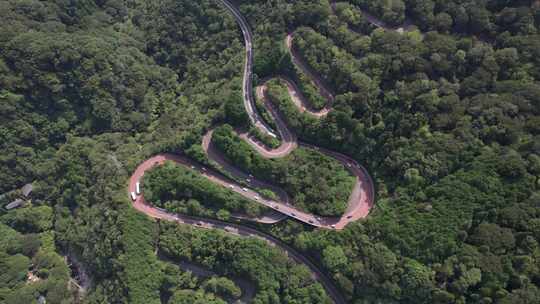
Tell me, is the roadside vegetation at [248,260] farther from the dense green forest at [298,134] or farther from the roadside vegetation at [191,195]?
the roadside vegetation at [191,195]

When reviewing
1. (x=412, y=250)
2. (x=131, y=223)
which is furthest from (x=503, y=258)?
(x=131, y=223)

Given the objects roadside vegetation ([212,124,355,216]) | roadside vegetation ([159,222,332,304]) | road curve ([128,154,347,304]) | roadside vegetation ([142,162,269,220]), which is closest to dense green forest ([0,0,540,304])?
roadside vegetation ([159,222,332,304])

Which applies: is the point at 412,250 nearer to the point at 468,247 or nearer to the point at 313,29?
the point at 468,247

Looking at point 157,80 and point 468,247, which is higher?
point 468,247

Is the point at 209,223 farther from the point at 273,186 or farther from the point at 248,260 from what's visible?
the point at 273,186

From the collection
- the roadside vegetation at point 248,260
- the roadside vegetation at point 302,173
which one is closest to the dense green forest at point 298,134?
the roadside vegetation at point 248,260

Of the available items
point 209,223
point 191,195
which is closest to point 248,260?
point 209,223
